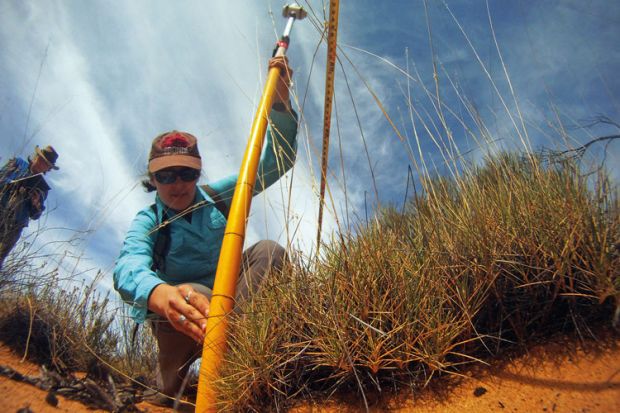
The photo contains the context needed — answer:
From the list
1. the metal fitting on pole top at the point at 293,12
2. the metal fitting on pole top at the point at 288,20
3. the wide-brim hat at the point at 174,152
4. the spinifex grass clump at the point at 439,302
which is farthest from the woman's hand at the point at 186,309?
the metal fitting on pole top at the point at 293,12

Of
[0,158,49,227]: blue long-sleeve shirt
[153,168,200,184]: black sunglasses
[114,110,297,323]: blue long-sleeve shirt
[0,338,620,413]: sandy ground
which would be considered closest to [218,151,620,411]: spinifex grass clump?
[0,338,620,413]: sandy ground

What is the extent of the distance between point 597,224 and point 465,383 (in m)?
0.67

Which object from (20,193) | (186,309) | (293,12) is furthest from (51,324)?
(293,12)

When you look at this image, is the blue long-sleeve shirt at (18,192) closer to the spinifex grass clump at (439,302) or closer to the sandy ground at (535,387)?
the spinifex grass clump at (439,302)

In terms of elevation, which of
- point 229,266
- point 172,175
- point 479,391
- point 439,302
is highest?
point 172,175

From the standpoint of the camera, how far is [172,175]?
235 centimetres

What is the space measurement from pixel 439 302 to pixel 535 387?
34cm

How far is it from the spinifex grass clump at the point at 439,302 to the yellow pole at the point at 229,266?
0.21 ft

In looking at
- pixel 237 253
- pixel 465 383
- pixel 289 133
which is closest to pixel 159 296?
pixel 237 253

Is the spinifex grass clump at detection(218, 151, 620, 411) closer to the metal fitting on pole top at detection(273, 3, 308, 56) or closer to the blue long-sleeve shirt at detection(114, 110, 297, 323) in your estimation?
the blue long-sleeve shirt at detection(114, 110, 297, 323)

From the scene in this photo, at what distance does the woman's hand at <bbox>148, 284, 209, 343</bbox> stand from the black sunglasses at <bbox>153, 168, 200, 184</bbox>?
102 centimetres

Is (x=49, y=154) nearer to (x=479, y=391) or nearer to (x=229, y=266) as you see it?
(x=229, y=266)

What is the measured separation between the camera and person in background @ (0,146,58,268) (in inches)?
132

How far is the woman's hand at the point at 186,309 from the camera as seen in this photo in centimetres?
143
